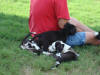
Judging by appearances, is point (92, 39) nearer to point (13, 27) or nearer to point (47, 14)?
point (47, 14)

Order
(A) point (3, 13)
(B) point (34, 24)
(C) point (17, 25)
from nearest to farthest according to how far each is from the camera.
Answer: (B) point (34, 24) → (C) point (17, 25) → (A) point (3, 13)

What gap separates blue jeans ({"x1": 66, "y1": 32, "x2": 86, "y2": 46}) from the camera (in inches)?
195

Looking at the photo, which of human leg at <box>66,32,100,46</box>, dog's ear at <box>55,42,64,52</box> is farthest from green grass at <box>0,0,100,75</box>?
dog's ear at <box>55,42,64,52</box>

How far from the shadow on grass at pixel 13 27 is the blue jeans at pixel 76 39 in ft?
3.43

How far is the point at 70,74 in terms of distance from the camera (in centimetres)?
387

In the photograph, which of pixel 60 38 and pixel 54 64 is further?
pixel 60 38

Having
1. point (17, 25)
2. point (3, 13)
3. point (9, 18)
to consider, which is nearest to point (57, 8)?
point (17, 25)

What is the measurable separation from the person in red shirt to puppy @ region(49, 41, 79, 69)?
17.3 inches

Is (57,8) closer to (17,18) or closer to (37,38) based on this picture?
(37,38)

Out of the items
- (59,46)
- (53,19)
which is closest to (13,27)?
(53,19)

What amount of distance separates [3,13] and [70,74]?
4064 mm

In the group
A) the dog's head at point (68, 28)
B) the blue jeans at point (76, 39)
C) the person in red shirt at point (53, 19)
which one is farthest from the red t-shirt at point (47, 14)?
the blue jeans at point (76, 39)

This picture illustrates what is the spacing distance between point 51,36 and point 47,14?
44 cm

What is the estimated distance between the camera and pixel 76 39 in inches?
196
